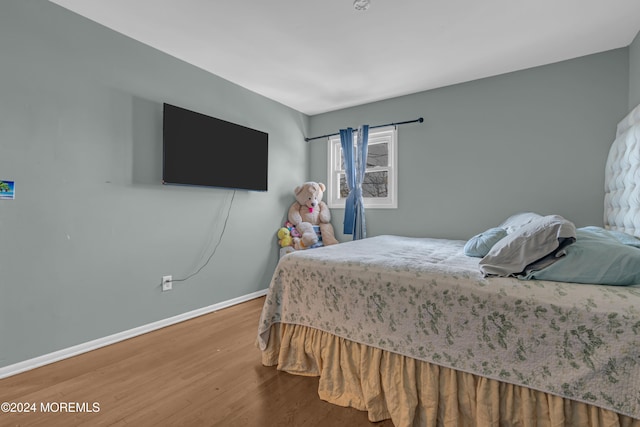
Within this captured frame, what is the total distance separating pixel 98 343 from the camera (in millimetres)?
2178

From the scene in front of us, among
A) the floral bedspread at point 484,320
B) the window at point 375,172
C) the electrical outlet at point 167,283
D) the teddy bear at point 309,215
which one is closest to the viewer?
the floral bedspread at point 484,320

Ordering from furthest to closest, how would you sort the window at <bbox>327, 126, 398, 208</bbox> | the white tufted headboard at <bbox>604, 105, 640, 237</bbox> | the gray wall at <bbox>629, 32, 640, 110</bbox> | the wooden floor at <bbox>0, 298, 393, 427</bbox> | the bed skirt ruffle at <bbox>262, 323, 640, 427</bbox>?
the window at <bbox>327, 126, 398, 208</bbox> < the gray wall at <bbox>629, 32, 640, 110</bbox> < the white tufted headboard at <bbox>604, 105, 640, 237</bbox> < the wooden floor at <bbox>0, 298, 393, 427</bbox> < the bed skirt ruffle at <bbox>262, 323, 640, 427</bbox>

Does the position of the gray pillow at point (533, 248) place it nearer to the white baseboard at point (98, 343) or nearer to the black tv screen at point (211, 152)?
the black tv screen at point (211, 152)

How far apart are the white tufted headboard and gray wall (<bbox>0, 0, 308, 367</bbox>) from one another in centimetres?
326

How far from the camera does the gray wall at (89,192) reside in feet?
6.04

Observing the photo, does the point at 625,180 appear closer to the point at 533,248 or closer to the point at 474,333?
the point at 533,248

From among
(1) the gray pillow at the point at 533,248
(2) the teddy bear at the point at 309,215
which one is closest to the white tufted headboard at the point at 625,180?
(1) the gray pillow at the point at 533,248

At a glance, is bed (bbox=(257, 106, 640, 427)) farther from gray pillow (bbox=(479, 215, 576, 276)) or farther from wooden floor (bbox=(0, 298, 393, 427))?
wooden floor (bbox=(0, 298, 393, 427))

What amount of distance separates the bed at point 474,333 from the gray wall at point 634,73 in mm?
549

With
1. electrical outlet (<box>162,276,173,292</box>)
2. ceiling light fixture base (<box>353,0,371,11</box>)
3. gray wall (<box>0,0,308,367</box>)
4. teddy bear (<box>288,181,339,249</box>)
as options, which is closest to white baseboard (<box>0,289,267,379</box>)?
gray wall (<box>0,0,308,367</box>)

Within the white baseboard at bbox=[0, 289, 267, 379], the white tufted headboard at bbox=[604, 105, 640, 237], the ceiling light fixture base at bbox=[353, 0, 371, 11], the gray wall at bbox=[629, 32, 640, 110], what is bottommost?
the white baseboard at bbox=[0, 289, 267, 379]

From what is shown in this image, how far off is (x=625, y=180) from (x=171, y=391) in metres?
3.18

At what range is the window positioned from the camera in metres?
3.54

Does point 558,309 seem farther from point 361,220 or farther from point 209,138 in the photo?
point 209,138
